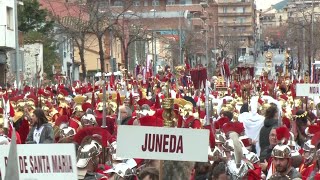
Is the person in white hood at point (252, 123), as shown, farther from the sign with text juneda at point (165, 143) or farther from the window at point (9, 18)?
the window at point (9, 18)

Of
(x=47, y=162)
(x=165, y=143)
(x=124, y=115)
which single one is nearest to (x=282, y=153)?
(x=165, y=143)

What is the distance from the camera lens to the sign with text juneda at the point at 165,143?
9289mm

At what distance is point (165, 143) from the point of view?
927 centimetres

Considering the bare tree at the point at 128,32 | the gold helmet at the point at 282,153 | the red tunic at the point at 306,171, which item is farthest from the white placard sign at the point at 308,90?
the bare tree at the point at 128,32

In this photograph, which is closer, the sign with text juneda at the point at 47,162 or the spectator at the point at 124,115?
the sign with text juneda at the point at 47,162

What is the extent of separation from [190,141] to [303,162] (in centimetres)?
347

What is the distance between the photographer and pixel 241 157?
1166cm

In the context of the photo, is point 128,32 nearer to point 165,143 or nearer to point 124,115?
point 124,115

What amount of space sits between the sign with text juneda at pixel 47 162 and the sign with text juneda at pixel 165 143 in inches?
26.0

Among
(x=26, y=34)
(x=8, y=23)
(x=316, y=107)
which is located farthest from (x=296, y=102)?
(x=26, y=34)

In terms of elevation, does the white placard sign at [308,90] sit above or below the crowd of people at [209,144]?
above

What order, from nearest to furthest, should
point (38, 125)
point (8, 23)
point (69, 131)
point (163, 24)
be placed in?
point (69, 131), point (38, 125), point (8, 23), point (163, 24)

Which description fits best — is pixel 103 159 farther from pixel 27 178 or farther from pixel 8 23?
pixel 8 23

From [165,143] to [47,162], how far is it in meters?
0.90
